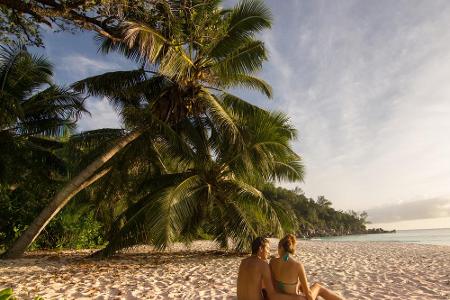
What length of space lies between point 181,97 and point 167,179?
2.75 metres

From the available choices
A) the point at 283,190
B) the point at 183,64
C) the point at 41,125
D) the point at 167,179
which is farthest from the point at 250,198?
the point at 283,190

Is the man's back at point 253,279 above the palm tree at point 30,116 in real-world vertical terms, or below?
below

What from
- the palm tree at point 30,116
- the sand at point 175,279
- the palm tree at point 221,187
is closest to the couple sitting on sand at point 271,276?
the sand at point 175,279

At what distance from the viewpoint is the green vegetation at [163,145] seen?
10.5m

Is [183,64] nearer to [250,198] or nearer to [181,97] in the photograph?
[181,97]

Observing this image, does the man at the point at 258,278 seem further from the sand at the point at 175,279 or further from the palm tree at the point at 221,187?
the palm tree at the point at 221,187

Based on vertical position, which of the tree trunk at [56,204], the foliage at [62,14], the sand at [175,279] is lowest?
the sand at [175,279]

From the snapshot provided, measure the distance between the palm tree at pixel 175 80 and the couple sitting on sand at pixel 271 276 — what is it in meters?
5.70

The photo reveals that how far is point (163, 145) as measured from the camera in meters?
12.9

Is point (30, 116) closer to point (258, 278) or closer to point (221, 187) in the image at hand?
point (221, 187)

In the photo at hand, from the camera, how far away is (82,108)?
41.6ft

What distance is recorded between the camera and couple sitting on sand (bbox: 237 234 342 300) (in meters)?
3.98

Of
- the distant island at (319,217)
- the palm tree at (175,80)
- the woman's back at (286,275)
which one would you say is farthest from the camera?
the distant island at (319,217)

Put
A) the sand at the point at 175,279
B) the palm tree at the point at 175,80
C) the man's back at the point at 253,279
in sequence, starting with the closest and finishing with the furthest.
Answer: the man's back at the point at 253,279
the sand at the point at 175,279
the palm tree at the point at 175,80
